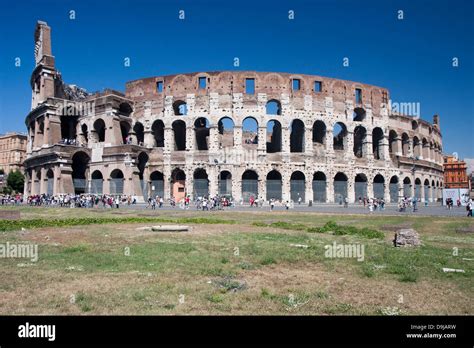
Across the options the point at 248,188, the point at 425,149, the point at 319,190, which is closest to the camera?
the point at 248,188

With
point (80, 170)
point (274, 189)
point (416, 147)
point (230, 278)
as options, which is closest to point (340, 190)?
point (274, 189)

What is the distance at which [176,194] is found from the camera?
37.6 m

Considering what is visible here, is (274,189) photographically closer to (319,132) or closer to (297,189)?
(297,189)

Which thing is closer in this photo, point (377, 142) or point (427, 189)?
point (377, 142)

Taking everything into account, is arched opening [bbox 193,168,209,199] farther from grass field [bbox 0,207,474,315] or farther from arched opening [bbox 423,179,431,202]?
arched opening [bbox 423,179,431,202]

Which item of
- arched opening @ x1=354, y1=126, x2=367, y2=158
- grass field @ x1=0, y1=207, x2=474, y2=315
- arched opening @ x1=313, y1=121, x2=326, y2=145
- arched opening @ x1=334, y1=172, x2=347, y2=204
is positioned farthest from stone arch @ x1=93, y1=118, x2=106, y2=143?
grass field @ x1=0, y1=207, x2=474, y2=315

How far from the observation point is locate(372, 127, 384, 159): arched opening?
41.7m

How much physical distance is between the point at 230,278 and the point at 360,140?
131 ft

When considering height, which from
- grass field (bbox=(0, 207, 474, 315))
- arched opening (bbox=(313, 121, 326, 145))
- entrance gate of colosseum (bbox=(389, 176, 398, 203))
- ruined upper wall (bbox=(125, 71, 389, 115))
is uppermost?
ruined upper wall (bbox=(125, 71, 389, 115))

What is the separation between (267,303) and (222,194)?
31292 millimetres

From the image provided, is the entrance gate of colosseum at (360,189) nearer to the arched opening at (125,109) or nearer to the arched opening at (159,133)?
the arched opening at (159,133)

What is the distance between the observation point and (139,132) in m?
41.4

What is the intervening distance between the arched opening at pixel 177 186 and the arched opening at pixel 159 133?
457 cm

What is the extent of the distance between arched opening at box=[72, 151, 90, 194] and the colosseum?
Result: 0.42ft
